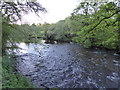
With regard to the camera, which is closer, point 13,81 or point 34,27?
point 13,81

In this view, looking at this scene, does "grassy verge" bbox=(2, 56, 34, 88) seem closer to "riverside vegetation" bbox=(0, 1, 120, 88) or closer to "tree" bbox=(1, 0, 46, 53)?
"riverside vegetation" bbox=(0, 1, 120, 88)

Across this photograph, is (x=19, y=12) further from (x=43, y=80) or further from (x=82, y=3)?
(x=43, y=80)

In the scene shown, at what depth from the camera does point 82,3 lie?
3.17 m

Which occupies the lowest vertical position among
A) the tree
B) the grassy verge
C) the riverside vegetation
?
the grassy verge

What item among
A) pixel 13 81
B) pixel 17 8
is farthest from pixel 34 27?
pixel 13 81

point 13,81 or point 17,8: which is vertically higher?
point 17,8

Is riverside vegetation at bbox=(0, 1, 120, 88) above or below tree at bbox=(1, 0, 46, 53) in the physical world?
below

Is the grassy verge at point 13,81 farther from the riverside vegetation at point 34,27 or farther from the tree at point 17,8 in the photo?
the tree at point 17,8

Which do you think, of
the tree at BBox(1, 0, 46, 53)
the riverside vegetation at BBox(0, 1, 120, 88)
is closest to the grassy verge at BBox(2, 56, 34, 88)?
the riverside vegetation at BBox(0, 1, 120, 88)

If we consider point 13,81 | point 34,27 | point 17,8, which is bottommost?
point 13,81

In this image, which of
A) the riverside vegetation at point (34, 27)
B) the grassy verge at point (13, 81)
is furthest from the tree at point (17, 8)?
the grassy verge at point (13, 81)

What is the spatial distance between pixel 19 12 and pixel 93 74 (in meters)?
5.92

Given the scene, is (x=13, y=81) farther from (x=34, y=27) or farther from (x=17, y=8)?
(x=17, y=8)

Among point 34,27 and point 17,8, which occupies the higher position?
point 17,8
